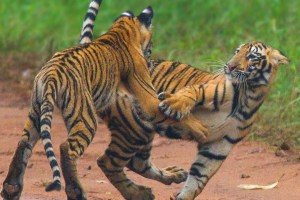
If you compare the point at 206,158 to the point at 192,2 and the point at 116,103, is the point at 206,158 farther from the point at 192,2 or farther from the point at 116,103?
the point at 192,2

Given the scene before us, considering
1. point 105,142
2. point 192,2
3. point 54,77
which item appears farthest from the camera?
point 192,2

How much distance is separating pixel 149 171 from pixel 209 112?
0.67 m

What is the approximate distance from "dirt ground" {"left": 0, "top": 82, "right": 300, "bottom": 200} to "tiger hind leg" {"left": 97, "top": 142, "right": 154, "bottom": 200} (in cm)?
21

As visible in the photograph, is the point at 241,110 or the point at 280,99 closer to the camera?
the point at 241,110

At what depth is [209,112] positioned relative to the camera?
7.57 meters

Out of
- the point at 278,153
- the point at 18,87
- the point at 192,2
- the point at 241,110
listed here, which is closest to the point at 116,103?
the point at 241,110

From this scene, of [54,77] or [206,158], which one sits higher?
[54,77]

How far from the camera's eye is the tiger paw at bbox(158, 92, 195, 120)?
7.39m

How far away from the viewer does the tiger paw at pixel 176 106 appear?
24.2 ft

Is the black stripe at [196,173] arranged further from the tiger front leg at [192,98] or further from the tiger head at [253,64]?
the tiger head at [253,64]

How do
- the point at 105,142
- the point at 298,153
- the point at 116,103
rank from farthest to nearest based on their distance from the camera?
the point at 105,142
the point at 298,153
the point at 116,103

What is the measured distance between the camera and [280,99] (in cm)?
1003

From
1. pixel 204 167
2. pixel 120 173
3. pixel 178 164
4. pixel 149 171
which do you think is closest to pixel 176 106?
pixel 204 167

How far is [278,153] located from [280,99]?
110 centimetres
